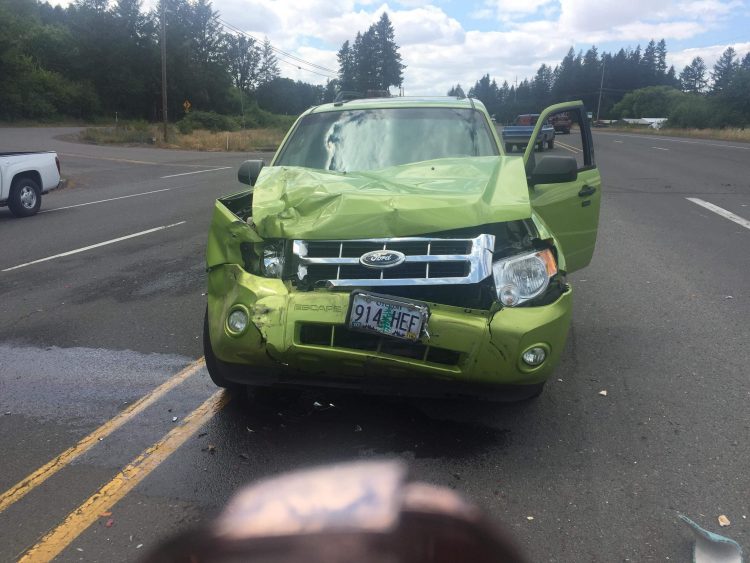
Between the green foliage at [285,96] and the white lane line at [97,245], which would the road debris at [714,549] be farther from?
the green foliage at [285,96]

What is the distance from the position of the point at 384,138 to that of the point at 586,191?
5.44 feet

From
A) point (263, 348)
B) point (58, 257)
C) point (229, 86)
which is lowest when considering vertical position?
point (58, 257)

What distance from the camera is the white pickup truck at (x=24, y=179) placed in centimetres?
1209

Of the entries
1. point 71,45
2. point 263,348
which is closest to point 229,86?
point 71,45

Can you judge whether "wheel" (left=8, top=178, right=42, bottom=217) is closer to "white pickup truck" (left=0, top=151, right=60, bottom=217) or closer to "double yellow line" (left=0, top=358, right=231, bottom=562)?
"white pickup truck" (left=0, top=151, right=60, bottom=217)

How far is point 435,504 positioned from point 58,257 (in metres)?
7.24

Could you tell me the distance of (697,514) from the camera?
2.79 meters

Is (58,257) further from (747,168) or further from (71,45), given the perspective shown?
(71,45)

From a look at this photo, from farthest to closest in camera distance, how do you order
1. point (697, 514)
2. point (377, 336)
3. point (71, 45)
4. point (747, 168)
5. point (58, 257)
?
point (71, 45) < point (747, 168) < point (58, 257) < point (377, 336) < point (697, 514)

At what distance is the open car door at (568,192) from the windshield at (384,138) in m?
0.39

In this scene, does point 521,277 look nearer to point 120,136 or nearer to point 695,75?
point 120,136

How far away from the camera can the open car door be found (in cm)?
463

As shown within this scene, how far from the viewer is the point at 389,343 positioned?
3.08 meters

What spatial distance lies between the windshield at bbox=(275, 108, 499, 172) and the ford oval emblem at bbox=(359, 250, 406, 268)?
61.8 inches
